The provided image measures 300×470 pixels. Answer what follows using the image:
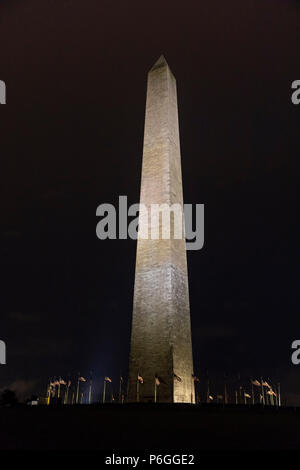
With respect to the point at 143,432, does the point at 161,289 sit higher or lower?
higher

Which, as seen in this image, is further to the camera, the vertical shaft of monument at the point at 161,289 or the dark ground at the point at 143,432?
the vertical shaft of monument at the point at 161,289

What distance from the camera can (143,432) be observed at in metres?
9.85

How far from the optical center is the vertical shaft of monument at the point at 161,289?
17219 mm

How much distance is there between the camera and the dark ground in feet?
27.4

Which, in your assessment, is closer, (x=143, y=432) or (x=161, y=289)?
(x=143, y=432)

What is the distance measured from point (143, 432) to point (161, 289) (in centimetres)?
851

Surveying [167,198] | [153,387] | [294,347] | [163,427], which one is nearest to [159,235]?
[167,198]

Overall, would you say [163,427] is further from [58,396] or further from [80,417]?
[58,396]

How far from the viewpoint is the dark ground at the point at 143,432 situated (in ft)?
27.4

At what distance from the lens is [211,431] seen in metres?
10.2

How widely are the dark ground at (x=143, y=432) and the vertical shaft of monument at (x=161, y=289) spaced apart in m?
2.93

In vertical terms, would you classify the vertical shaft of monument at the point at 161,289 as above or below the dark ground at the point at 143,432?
above
